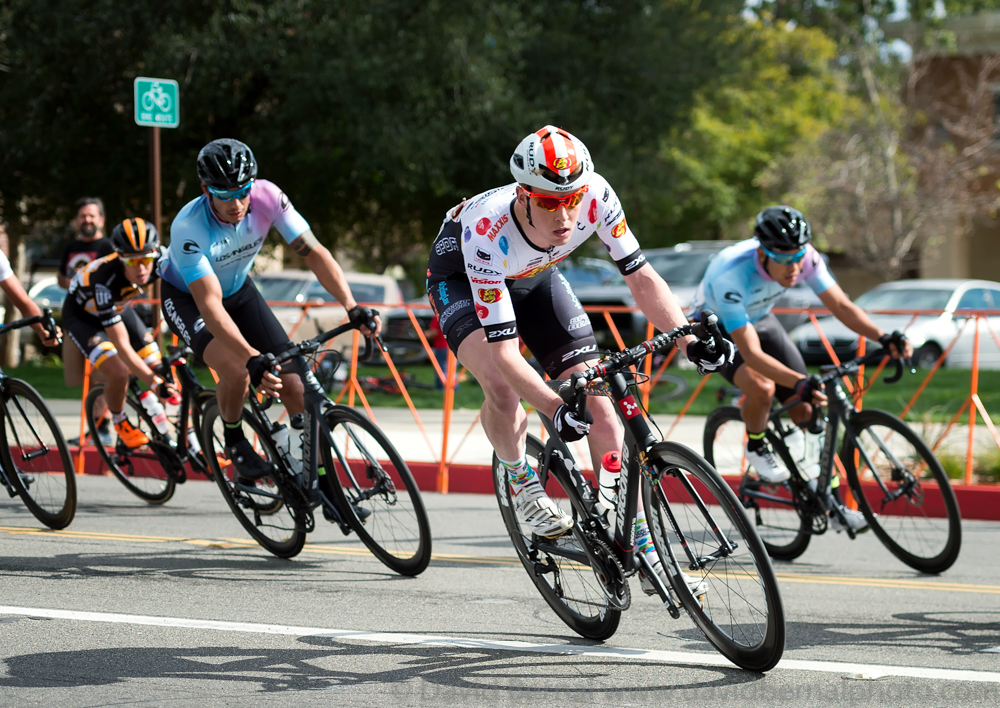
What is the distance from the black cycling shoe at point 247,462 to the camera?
6418 millimetres

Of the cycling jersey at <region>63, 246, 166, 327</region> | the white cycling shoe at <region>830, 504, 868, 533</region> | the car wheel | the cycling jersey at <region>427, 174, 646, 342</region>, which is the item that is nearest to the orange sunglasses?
the cycling jersey at <region>427, 174, 646, 342</region>

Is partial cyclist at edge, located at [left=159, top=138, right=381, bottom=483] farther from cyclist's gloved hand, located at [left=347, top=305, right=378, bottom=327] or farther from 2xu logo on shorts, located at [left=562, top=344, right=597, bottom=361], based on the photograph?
2xu logo on shorts, located at [left=562, top=344, right=597, bottom=361]

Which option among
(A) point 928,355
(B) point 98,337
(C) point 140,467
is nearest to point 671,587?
(C) point 140,467

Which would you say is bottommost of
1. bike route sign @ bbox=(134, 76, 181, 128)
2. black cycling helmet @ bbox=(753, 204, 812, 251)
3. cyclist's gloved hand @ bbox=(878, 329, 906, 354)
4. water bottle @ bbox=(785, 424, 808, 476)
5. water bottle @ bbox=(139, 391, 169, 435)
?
water bottle @ bbox=(139, 391, 169, 435)

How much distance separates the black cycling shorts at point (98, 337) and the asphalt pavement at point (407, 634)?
5.16 feet

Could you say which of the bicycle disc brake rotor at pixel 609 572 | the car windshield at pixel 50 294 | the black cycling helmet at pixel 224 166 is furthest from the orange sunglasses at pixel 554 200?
the car windshield at pixel 50 294

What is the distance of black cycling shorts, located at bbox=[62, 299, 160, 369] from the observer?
841cm

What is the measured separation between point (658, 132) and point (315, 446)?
13.8 meters

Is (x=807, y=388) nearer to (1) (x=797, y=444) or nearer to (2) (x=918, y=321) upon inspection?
(1) (x=797, y=444)

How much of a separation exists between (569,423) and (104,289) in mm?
4951

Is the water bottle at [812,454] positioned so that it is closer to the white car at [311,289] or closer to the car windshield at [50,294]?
the white car at [311,289]

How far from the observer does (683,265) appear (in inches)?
808

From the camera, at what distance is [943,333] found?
19.8 meters

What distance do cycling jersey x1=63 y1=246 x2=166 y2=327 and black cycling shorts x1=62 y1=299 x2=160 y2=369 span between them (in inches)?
3.6
